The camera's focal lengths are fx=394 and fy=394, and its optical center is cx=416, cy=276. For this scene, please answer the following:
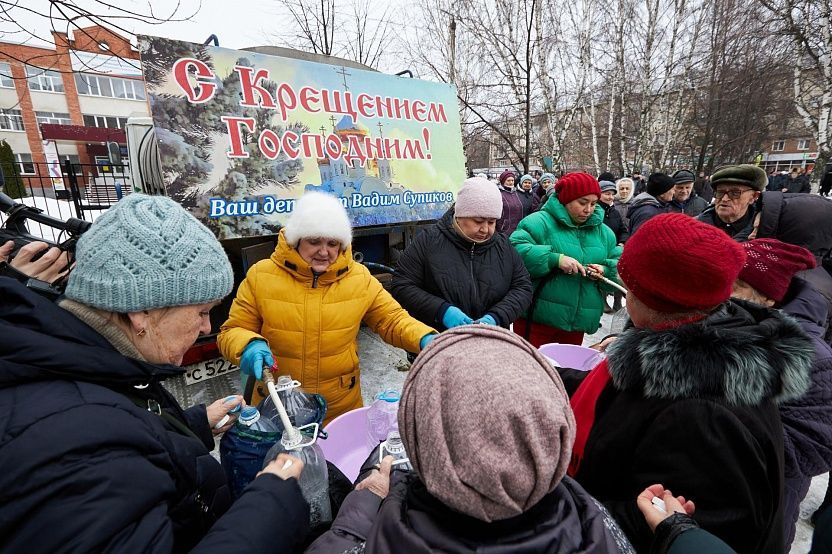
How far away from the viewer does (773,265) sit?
5.28 ft

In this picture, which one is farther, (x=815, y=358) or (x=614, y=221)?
(x=614, y=221)

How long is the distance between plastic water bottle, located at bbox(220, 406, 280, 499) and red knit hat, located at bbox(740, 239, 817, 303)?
76.3 inches

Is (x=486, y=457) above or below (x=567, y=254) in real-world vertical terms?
above

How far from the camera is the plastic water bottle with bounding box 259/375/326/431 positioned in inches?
59.2

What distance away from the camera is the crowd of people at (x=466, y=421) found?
0.67m

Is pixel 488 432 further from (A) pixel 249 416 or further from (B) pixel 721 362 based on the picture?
(A) pixel 249 416

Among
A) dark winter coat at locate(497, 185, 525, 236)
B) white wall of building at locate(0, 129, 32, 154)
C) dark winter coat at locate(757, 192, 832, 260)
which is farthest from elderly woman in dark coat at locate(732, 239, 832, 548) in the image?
white wall of building at locate(0, 129, 32, 154)

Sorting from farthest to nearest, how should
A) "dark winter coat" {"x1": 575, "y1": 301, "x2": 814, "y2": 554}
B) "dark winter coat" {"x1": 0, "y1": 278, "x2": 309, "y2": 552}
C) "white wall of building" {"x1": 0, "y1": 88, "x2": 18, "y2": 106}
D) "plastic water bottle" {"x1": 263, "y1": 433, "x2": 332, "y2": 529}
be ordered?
"white wall of building" {"x1": 0, "y1": 88, "x2": 18, "y2": 106}, "plastic water bottle" {"x1": 263, "y1": 433, "x2": 332, "y2": 529}, "dark winter coat" {"x1": 575, "y1": 301, "x2": 814, "y2": 554}, "dark winter coat" {"x1": 0, "y1": 278, "x2": 309, "y2": 552}

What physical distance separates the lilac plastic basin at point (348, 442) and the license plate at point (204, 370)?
1.81 metres

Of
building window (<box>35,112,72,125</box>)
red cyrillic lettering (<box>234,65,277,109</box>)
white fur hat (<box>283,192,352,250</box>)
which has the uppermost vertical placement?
building window (<box>35,112,72,125</box>)

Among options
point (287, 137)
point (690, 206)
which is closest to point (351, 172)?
point (287, 137)

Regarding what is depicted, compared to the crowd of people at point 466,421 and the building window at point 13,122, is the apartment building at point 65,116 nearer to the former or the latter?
the building window at point 13,122

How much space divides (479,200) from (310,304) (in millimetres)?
1147

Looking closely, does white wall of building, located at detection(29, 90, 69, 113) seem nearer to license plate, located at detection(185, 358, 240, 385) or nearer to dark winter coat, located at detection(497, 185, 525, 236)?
dark winter coat, located at detection(497, 185, 525, 236)
